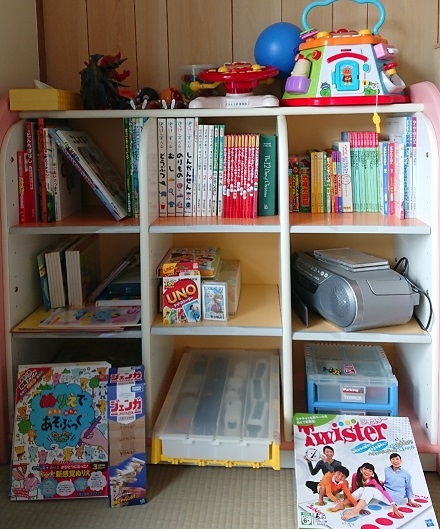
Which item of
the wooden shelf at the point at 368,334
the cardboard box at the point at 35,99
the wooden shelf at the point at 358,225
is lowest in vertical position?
the wooden shelf at the point at 368,334

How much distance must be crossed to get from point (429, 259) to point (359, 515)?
565mm

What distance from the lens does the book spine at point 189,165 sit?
163 centimetres

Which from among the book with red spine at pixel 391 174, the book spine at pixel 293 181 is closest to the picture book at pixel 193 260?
the book spine at pixel 293 181

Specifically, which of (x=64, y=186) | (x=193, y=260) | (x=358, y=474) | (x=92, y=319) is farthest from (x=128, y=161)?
(x=358, y=474)

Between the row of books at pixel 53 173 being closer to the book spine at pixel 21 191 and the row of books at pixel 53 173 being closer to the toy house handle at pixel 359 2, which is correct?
the book spine at pixel 21 191

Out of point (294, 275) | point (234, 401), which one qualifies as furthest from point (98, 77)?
point (234, 401)

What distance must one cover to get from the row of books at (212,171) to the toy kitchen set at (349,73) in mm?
155

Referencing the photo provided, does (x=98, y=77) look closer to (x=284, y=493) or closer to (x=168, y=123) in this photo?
(x=168, y=123)

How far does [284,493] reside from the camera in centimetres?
149

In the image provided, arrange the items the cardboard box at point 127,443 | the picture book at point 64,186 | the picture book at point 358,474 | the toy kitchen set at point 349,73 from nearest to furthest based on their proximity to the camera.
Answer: the picture book at point 358,474
the cardboard box at point 127,443
the toy kitchen set at point 349,73
the picture book at point 64,186

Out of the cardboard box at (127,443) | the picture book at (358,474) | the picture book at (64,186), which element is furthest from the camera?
the picture book at (64,186)

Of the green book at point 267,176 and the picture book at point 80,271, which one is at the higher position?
the green book at point 267,176

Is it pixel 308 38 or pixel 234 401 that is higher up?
pixel 308 38

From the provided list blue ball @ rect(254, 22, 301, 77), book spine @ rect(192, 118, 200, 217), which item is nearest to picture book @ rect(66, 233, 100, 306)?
book spine @ rect(192, 118, 200, 217)
